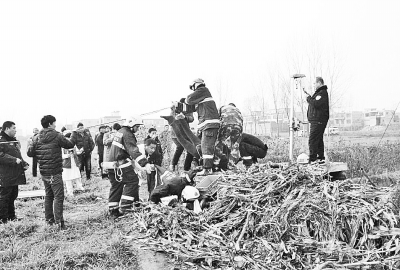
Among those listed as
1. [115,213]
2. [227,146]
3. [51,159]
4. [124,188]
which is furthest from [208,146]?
[51,159]

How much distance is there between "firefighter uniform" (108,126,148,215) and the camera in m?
6.52

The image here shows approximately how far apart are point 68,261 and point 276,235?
2561 millimetres

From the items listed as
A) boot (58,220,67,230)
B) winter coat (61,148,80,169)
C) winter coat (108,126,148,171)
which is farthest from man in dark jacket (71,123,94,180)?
boot (58,220,67,230)

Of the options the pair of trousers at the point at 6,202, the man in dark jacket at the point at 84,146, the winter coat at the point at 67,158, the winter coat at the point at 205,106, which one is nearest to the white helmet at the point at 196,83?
the winter coat at the point at 205,106

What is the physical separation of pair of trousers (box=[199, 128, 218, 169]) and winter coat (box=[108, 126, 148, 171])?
1134 mm

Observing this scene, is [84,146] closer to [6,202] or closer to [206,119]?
[6,202]

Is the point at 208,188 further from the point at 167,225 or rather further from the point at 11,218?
the point at 11,218

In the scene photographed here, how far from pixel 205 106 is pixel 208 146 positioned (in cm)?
78

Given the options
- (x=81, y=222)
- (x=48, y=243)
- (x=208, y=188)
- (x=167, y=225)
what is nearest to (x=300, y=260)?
(x=167, y=225)

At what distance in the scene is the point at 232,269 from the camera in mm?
3635

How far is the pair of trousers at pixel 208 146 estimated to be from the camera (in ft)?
21.8

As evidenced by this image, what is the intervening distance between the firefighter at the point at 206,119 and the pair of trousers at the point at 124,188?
4.16 feet

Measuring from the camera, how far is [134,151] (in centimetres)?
641

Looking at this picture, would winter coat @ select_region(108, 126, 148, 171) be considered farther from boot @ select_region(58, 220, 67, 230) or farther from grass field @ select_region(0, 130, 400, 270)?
boot @ select_region(58, 220, 67, 230)
